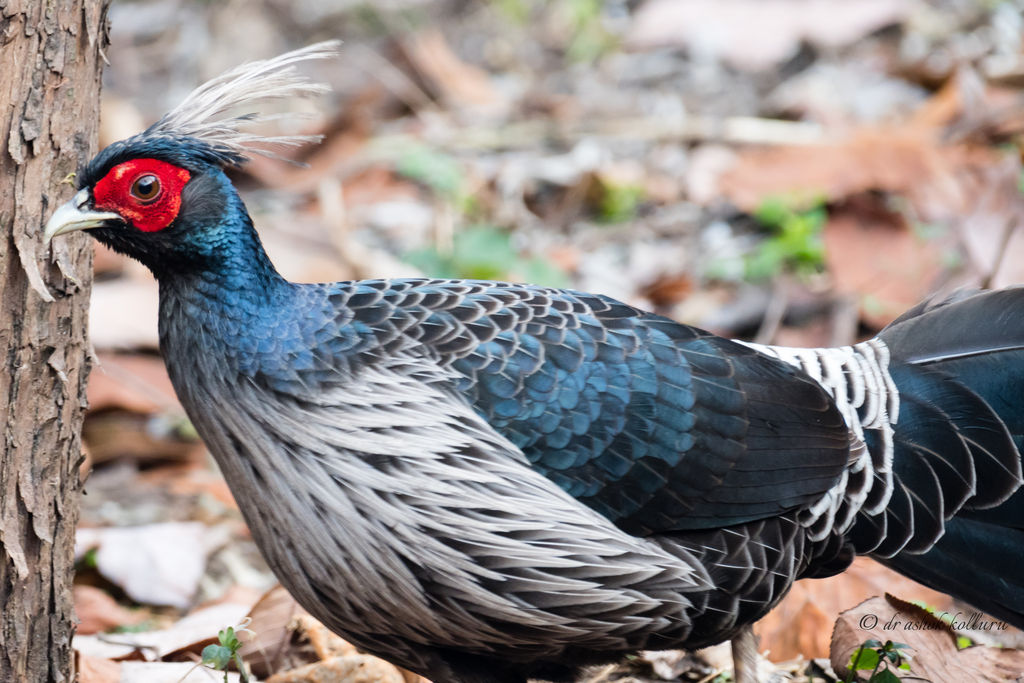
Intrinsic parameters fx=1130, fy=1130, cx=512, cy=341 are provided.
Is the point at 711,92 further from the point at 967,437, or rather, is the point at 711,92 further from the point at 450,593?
the point at 450,593

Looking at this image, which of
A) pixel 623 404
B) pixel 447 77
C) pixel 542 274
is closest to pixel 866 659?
pixel 623 404

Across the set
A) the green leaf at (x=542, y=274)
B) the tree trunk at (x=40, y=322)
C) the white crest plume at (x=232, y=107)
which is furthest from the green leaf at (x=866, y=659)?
the green leaf at (x=542, y=274)

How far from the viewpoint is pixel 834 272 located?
6.23 meters

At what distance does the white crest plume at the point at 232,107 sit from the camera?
3330 millimetres

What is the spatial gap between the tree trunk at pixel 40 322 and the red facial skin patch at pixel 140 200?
124mm

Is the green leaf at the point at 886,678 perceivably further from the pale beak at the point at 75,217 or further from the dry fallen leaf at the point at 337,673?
the pale beak at the point at 75,217

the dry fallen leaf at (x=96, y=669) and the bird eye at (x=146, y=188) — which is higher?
the bird eye at (x=146, y=188)

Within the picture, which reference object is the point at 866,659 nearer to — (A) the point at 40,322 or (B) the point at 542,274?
(A) the point at 40,322

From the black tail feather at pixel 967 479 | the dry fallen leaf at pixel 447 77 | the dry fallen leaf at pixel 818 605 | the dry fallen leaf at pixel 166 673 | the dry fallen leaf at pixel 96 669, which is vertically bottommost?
the dry fallen leaf at pixel 818 605

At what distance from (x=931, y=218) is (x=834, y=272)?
733 millimetres

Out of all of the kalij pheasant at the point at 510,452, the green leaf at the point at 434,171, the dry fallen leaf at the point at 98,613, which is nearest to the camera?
the kalij pheasant at the point at 510,452

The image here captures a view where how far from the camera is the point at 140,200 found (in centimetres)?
319

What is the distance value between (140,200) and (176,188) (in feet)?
0.35

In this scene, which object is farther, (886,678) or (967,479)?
(967,479)
